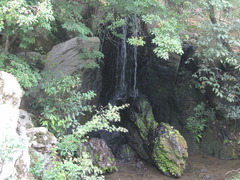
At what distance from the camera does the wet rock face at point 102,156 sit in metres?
6.54

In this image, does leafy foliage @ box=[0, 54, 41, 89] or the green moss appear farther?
the green moss

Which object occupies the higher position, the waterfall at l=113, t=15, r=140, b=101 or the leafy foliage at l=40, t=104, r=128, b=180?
the waterfall at l=113, t=15, r=140, b=101

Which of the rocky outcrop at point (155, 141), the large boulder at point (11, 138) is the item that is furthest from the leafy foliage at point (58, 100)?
the rocky outcrop at point (155, 141)

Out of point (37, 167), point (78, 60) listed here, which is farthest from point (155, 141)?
point (37, 167)

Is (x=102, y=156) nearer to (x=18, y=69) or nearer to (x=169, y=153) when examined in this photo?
(x=169, y=153)

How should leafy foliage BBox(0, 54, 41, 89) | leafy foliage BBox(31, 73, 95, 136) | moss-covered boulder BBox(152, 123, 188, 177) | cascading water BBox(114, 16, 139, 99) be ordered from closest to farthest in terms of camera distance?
leafy foliage BBox(0, 54, 41, 89), leafy foliage BBox(31, 73, 95, 136), moss-covered boulder BBox(152, 123, 188, 177), cascading water BBox(114, 16, 139, 99)

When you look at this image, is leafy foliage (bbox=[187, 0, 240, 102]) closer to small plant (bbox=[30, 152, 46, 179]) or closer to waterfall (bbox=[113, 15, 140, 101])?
waterfall (bbox=[113, 15, 140, 101])

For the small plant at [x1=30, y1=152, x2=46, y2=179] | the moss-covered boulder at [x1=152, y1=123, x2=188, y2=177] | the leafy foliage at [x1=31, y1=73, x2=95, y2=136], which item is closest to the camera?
the small plant at [x1=30, y1=152, x2=46, y2=179]

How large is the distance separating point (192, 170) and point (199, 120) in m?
2.56

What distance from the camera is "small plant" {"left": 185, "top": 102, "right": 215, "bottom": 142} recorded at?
8883 mm

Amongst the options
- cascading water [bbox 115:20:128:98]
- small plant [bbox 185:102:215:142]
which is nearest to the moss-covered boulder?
small plant [bbox 185:102:215:142]

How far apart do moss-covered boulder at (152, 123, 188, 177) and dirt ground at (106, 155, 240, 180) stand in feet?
0.78

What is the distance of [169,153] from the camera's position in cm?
687

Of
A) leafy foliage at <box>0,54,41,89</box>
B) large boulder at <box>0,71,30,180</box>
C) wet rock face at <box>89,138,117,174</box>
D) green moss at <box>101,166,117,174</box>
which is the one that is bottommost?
green moss at <box>101,166,117,174</box>
